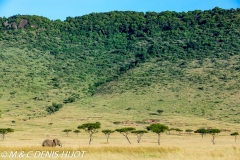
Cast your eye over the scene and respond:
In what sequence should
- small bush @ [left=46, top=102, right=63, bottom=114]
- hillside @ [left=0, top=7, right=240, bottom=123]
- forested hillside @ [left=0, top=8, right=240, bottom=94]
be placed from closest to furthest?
hillside @ [left=0, top=7, right=240, bottom=123] → small bush @ [left=46, top=102, right=63, bottom=114] → forested hillside @ [left=0, top=8, right=240, bottom=94]

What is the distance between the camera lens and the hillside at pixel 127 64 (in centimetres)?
10519

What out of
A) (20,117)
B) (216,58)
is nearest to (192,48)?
(216,58)

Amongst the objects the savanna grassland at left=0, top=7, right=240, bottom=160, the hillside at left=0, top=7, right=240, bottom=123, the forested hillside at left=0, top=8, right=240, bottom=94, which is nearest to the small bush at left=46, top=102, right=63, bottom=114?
the savanna grassland at left=0, top=7, right=240, bottom=160

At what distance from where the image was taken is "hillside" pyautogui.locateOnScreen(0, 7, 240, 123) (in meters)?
105

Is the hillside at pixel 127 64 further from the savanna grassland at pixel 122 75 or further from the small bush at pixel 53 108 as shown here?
the small bush at pixel 53 108

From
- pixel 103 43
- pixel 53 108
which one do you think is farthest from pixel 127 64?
pixel 53 108

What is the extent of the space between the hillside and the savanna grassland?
31 centimetres

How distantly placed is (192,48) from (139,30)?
38469mm

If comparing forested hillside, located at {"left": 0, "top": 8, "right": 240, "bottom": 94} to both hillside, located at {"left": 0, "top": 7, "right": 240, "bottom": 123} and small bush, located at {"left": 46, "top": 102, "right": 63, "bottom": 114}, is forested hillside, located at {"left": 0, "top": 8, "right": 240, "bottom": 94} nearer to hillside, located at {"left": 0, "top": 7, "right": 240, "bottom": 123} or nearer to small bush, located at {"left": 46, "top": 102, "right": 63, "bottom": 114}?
hillside, located at {"left": 0, "top": 7, "right": 240, "bottom": 123}

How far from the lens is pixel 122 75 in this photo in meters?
134

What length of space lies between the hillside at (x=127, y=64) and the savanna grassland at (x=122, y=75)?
314 mm

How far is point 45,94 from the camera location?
12150 centimetres

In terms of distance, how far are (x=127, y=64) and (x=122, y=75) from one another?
13.3m

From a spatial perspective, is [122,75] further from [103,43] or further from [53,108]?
[103,43]
